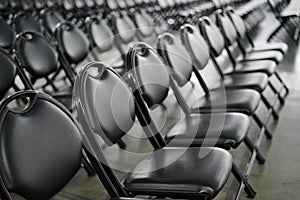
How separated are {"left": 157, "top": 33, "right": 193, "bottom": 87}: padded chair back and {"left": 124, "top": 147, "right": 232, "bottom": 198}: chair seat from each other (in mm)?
686

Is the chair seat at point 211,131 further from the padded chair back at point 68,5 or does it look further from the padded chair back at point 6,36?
the padded chair back at point 68,5

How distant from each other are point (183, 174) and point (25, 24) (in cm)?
321

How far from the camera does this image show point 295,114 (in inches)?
139

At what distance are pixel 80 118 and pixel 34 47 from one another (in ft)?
4.84

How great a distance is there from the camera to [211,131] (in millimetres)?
2162

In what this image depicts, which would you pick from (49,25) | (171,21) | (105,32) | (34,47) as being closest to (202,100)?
(34,47)

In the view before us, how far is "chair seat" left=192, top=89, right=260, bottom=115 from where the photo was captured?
2.50m

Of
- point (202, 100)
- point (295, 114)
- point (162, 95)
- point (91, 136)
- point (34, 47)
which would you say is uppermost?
point (34, 47)

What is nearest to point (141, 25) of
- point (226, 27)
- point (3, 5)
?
point (226, 27)

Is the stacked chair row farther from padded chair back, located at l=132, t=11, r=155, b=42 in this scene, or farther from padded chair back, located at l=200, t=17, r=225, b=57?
padded chair back, located at l=132, t=11, r=155, b=42

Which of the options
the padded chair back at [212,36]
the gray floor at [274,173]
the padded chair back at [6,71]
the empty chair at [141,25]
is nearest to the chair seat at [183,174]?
the gray floor at [274,173]

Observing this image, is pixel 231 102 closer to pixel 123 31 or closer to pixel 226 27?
pixel 226 27

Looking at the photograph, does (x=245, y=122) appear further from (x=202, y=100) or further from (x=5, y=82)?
(x=5, y=82)

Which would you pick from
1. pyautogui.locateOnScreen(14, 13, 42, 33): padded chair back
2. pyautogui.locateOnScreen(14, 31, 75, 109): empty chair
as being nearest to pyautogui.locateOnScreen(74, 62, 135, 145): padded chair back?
pyautogui.locateOnScreen(14, 31, 75, 109): empty chair
